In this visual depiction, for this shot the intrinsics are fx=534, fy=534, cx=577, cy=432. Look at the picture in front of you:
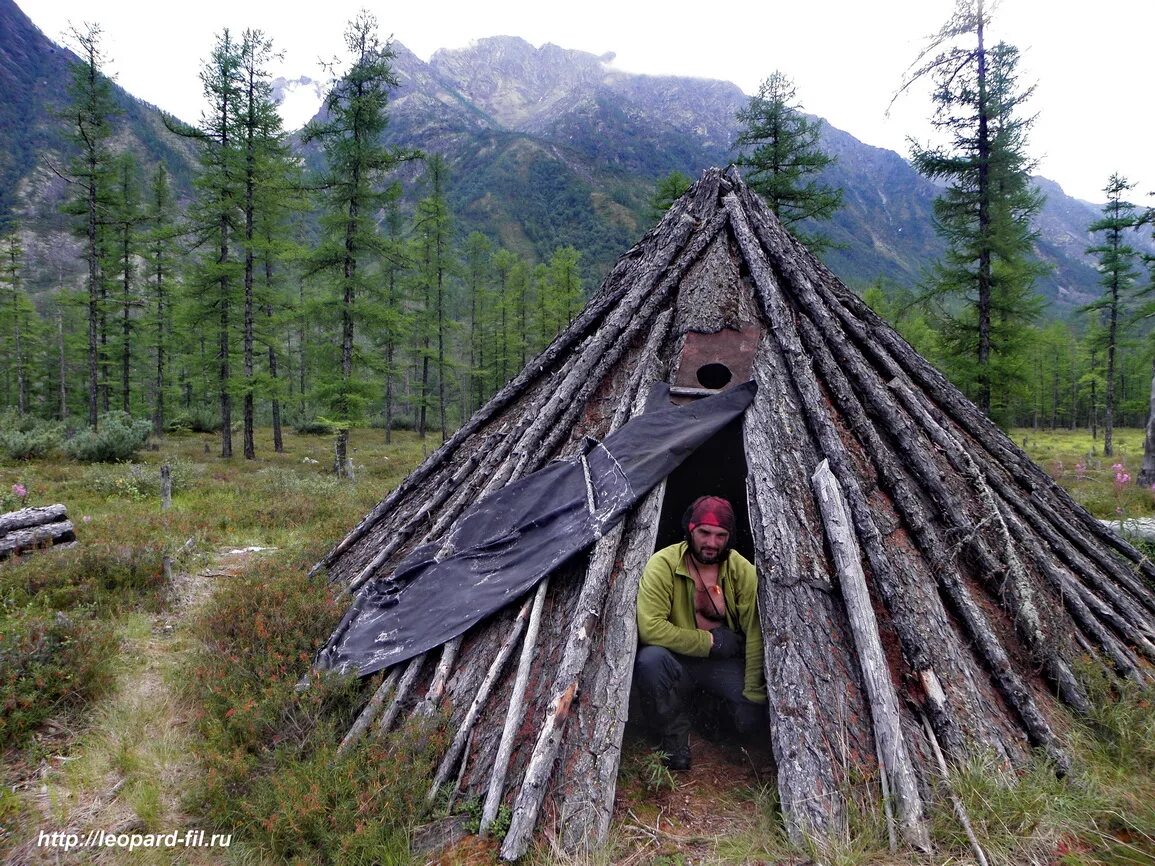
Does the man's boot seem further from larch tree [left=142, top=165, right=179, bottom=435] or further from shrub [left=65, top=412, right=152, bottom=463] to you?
larch tree [left=142, top=165, right=179, bottom=435]

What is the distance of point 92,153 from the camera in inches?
722

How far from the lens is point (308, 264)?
15.7 m

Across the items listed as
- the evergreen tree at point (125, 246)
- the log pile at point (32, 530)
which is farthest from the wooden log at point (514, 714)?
the evergreen tree at point (125, 246)

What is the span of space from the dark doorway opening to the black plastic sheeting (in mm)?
1323

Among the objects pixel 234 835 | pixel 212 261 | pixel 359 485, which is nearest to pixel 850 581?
pixel 234 835

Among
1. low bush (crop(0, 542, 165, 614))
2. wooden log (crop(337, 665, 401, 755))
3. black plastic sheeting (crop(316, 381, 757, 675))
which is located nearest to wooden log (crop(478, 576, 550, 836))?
black plastic sheeting (crop(316, 381, 757, 675))

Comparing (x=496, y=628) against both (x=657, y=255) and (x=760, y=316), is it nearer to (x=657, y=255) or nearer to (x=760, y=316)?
(x=760, y=316)

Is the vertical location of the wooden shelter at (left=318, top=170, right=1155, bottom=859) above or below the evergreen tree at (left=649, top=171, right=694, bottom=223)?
below

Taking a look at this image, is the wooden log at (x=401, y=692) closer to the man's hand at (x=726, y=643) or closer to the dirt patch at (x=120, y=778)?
the dirt patch at (x=120, y=778)

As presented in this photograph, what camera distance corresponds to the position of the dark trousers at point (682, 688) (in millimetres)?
3264

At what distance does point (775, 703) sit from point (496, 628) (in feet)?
5.98

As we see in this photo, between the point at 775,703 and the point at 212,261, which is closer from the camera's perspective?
the point at 775,703

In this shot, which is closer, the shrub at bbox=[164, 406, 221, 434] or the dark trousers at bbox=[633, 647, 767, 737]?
the dark trousers at bbox=[633, 647, 767, 737]

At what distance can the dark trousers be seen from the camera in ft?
10.7
